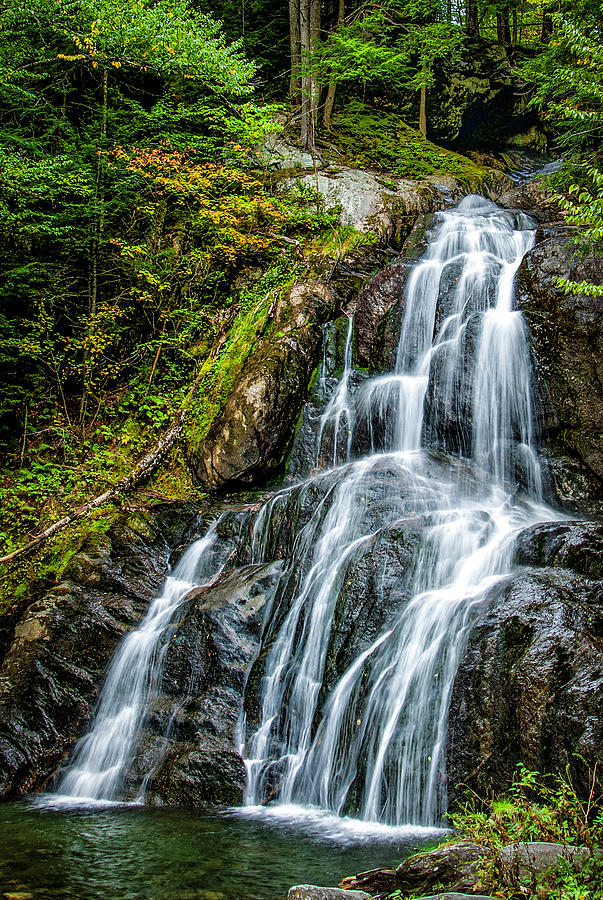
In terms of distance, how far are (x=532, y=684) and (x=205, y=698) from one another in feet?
10.5

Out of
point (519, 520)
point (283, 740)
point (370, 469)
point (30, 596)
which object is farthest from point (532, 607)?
point (30, 596)

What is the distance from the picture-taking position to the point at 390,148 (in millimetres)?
15406

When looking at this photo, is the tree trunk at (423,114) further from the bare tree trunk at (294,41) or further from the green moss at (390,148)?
the bare tree trunk at (294,41)

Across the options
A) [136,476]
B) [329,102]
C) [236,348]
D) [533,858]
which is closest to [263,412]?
[236,348]

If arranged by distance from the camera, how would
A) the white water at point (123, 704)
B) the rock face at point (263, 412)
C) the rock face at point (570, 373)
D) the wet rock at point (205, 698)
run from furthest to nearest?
the rock face at point (263, 412), the rock face at point (570, 373), the white water at point (123, 704), the wet rock at point (205, 698)

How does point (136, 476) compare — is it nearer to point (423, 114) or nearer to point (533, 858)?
point (533, 858)

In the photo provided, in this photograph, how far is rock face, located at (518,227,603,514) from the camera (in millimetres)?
7129

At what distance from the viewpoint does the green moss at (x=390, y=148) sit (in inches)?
560

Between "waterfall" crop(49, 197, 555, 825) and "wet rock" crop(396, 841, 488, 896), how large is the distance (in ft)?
5.48

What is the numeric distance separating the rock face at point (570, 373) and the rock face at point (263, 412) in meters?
3.56

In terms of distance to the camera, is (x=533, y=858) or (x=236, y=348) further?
(x=236, y=348)

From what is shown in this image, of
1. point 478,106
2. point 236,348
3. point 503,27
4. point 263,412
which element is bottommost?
point 263,412

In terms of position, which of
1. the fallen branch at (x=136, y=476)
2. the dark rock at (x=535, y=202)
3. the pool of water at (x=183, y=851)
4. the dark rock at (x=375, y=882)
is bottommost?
the pool of water at (x=183, y=851)

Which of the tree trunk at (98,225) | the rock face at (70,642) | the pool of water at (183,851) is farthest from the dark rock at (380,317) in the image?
the pool of water at (183,851)
